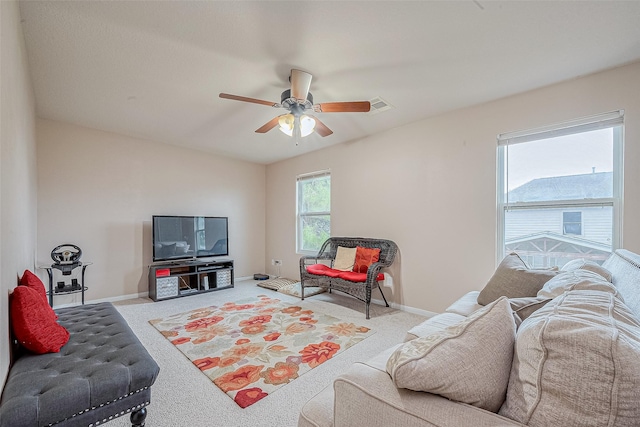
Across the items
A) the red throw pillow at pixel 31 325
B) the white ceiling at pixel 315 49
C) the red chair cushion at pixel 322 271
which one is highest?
the white ceiling at pixel 315 49

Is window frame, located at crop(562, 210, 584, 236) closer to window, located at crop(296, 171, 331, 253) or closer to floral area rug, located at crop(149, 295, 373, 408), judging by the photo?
floral area rug, located at crop(149, 295, 373, 408)

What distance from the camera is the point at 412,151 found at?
11.9 feet

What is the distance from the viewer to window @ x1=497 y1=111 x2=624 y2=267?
2.43 metres

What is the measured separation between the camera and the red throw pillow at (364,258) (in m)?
3.80

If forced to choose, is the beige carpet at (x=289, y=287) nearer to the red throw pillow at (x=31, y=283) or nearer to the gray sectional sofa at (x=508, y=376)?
the red throw pillow at (x=31, y=283)

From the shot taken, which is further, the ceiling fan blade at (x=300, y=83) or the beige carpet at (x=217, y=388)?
the ceiling fan blade at (x=300, y=83)

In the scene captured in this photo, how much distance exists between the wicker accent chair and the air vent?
174 centimetres

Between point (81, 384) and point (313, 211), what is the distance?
412 centimetres

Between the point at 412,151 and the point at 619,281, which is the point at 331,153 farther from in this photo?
the point at 619,281

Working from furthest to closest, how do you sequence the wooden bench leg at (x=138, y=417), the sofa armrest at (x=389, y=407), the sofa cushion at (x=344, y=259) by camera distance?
the sofa cushion at (x=344, y=259)
the wooden bench leg at (x=138, y=417)
the sofa armrest at (x=389, y=407)

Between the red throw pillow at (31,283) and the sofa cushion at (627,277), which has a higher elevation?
the sofa cushion at (627,277)

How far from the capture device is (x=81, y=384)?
49.5 inches

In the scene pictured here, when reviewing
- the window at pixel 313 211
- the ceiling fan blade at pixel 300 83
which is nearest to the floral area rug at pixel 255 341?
the window at pixel 313 211

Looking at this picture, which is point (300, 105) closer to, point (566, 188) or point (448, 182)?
point (448, 182)
